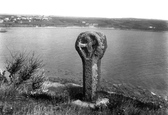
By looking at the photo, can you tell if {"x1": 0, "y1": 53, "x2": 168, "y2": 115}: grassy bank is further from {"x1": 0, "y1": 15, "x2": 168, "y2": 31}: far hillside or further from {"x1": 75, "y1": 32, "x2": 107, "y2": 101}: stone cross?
{"x1": 0, "y1": 15, "x2": 168, "y2": 31}: far hillside

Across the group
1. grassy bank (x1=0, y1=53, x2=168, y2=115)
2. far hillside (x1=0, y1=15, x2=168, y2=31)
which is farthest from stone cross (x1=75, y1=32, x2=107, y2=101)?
far hillside (x1=0, y1=15, x2=168, y2=31)

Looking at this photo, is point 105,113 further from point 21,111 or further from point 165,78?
point 165,78

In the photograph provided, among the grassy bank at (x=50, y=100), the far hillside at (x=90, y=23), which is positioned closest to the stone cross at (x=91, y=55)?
the grassy bank at (x=50, y=100)

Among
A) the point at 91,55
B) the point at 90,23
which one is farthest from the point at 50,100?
the point at 90,23

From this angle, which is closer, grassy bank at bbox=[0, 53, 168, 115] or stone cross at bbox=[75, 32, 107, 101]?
grassy bank at bbox=[0, 53, 168, 115]

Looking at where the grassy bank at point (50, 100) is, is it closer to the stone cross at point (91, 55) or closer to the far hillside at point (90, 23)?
the stone cross at point (91, 55)

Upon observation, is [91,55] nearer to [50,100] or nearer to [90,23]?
[50,100]

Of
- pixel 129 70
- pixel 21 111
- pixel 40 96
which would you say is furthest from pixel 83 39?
pixel 129 70

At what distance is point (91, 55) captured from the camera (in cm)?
677

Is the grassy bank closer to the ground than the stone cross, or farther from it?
closer to the ground

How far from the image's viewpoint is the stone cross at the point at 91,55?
6.68 meters

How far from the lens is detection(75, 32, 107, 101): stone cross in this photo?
Answer: 21.9 feet

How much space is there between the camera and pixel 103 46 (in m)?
6.68

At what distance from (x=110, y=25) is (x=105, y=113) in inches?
4982
